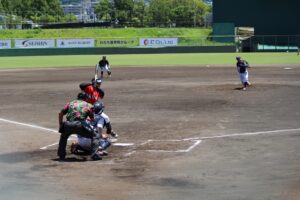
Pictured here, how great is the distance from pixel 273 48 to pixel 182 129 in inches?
2121

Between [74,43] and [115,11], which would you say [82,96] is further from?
[115,11]

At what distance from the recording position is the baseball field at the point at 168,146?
32.1ft

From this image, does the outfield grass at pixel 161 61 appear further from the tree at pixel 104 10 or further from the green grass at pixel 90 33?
the tree at pixel 104 10

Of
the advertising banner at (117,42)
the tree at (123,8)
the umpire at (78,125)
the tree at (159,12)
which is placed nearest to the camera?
the umpire at (78,125)

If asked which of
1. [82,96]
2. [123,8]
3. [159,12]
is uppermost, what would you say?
[123,8]

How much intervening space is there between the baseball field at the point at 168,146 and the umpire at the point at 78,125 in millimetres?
347

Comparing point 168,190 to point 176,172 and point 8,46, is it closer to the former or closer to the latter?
point 176,172

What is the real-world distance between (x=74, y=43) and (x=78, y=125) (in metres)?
58.0

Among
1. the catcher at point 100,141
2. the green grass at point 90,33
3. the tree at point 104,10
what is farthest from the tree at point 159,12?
the catcher at point 100,141

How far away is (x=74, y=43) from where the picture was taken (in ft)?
228

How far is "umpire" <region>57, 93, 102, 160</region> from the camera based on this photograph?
12383mm

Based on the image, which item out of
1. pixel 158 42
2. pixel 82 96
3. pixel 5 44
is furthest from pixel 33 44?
pixel 82 96

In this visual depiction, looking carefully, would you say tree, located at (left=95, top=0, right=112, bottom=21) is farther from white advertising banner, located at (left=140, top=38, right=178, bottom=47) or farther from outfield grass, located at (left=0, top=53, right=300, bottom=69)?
outfield grass, located at (left=0, top=53, right=300, bottom=69)

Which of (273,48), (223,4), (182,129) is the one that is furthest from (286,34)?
(182,129)
